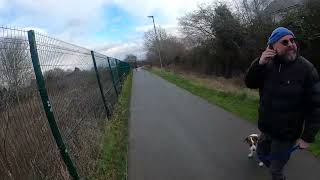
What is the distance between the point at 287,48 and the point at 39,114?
268 centimetres

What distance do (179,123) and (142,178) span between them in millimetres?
4292

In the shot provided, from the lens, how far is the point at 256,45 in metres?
29.0

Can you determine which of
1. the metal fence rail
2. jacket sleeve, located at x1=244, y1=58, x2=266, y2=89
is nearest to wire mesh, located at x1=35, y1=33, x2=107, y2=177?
the metal fence rail

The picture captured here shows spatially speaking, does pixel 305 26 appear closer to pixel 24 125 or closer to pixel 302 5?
pixel 302 5

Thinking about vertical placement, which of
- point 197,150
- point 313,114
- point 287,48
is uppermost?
point 287,48

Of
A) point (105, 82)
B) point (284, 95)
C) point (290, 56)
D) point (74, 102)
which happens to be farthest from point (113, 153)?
point (105, 82)

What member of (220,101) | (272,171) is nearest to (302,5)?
(220,101)

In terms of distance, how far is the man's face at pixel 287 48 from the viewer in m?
4.21

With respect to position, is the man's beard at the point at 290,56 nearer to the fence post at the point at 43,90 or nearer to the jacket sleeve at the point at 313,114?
the jacket sleeve at the point at 313,114

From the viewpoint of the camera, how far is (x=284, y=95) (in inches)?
170

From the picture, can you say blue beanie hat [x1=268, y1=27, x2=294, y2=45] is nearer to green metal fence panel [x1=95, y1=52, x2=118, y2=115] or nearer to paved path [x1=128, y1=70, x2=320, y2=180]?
paved path [x1=128, y1=70, x2=320, y2=180]

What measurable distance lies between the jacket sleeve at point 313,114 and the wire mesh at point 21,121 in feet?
8.75

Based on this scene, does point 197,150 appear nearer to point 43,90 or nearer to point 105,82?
point 43,90

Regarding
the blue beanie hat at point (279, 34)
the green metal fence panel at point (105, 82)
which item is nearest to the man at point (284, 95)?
the blue beanie hat at point (279, 34)
